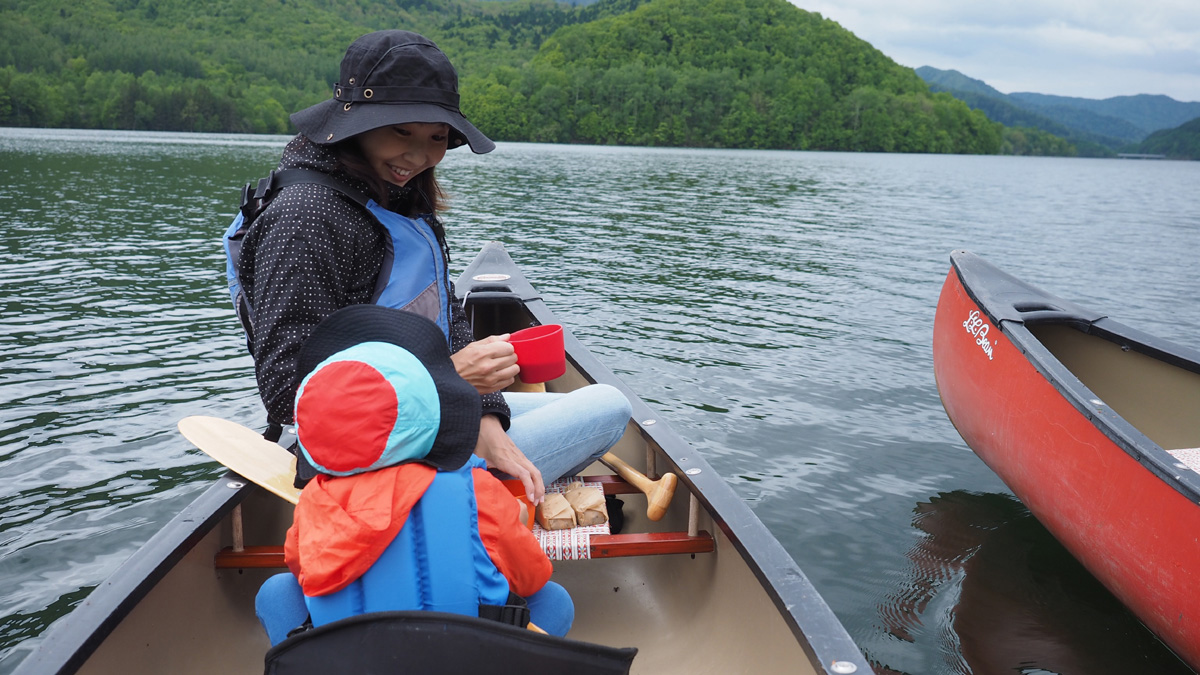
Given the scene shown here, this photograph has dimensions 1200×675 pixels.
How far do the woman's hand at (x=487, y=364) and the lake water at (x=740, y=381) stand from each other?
8.26ft

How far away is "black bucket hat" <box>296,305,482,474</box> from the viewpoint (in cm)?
183

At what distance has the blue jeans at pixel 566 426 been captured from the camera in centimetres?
300

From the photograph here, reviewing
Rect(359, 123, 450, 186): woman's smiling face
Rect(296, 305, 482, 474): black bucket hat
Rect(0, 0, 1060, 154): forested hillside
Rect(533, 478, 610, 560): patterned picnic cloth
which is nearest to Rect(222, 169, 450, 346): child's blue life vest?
Rect(359, 123, 450, 186): woman's smiling face

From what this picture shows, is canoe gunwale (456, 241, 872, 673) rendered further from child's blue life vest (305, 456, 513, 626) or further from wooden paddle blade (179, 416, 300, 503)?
wooden paddle blade (179, 416, 300, 503)

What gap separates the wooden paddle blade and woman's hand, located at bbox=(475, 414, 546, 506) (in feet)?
2.14

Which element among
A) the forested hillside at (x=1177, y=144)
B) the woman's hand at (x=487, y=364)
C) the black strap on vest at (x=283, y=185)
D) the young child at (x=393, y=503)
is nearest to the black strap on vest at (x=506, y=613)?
the young child at (x=393, y=503)

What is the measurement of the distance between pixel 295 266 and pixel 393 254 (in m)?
0.40

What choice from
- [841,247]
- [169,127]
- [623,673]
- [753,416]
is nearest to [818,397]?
[753,416]

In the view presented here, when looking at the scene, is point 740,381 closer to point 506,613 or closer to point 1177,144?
point 506,613

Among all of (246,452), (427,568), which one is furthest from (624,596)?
(427,568)

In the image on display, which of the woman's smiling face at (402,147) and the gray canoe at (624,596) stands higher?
the woman's smiling face at (402,147)

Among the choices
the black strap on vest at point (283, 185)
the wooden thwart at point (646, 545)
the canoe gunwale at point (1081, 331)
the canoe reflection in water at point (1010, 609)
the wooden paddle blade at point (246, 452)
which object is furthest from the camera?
the canoe reflection in water at point (1010, 609)

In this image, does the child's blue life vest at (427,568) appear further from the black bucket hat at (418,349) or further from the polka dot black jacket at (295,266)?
the polka dot black jacket at (295,266)

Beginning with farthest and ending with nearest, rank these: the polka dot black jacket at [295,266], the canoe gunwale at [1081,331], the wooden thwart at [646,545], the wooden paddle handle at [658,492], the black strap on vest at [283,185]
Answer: the canoe gunwale at [1081,331] < the wooden paddle handle at [658,492] < the wooden thwart at [646,545] < the black strap on vest at [283,185] < the polka dot black jacket at [295,266]
